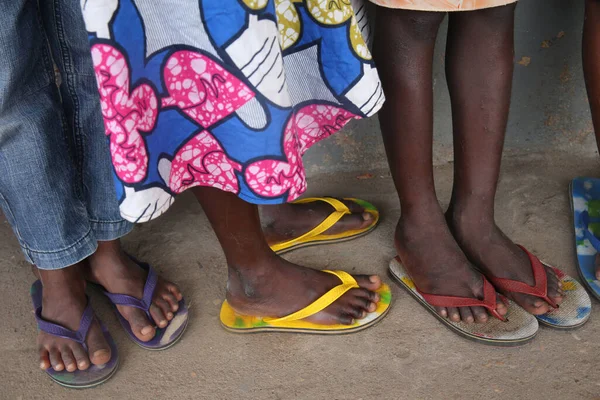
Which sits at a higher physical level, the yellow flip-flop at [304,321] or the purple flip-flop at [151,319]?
the yellow flip-flop at [304,321]

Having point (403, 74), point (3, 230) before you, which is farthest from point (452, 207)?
point (3, 230)

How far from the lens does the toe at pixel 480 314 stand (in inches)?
47.2

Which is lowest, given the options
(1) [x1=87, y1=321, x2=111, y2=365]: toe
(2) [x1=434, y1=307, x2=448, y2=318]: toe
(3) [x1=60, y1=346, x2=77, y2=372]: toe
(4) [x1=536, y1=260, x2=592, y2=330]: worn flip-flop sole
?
(3) [x1=60, y1=346, x2=77, y2=372]: toe

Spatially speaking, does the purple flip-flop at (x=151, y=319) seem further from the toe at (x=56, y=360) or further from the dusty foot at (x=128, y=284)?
the toe at (x=56, y=360)

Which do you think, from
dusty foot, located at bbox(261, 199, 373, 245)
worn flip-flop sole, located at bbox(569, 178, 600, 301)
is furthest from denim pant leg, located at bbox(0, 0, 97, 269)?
worn flip-flop sole, located at bbox(569, 178, 600, 301)

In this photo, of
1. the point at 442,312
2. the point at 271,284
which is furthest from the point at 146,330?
the point at 442,312

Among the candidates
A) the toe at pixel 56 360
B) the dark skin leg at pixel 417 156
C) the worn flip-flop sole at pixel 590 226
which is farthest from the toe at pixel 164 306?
the worn flip-flop sole at pixel 590 226

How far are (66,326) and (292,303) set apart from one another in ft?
1.60

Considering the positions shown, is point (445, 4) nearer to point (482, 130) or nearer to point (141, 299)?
point (482, 130)

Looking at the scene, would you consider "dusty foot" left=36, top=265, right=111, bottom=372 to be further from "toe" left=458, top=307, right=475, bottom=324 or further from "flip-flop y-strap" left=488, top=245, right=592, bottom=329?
"flip-flop y-strap" left=488, top=245, right=592, bottom=329

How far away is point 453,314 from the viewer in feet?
3.97

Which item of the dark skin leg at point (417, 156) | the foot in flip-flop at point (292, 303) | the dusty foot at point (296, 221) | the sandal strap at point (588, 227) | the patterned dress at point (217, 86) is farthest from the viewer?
the dusty foot at point (296, 221)

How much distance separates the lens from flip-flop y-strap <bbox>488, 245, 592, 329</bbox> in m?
1.21

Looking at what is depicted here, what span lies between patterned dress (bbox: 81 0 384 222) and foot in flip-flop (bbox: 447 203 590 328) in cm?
43
